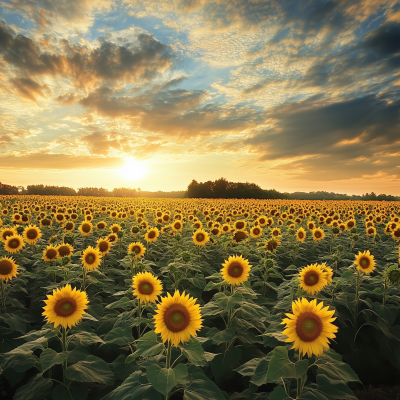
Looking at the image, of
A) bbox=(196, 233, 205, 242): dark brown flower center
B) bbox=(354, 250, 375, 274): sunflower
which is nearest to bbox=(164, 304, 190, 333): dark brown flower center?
bbox=(354, 250, 375, 274): sunflower

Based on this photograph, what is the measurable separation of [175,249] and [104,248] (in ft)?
6.56

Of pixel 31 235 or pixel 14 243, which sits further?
pixel 31 235

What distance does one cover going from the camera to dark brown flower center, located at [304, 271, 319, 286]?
3988 millimetres

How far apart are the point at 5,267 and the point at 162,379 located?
4.06m

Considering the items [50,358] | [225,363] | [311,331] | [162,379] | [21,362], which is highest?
[311,331]

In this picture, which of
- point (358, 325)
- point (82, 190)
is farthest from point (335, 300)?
point (82, 190)

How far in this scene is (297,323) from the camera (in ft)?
8.43

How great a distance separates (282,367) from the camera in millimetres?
2334

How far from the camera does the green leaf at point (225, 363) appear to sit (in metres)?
Answer: 3.63

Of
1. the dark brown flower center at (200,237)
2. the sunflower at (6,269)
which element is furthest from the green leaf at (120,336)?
the dark brown flower center at (200,237)

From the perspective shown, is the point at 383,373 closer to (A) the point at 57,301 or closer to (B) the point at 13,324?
(A) the point at 57,301

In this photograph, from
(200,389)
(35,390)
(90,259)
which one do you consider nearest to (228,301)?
(200,389)

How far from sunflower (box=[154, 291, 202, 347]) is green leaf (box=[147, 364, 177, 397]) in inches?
11.1

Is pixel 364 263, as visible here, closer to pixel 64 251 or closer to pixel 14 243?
pixel 64 251
